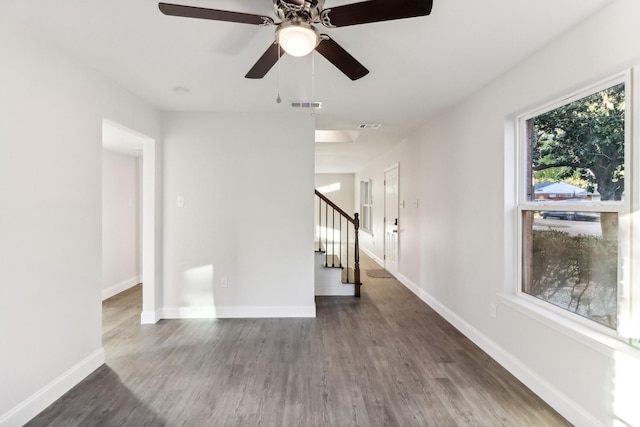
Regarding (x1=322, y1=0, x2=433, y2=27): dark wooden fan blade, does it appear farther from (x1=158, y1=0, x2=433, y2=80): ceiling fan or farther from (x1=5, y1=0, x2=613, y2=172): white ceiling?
(x1=5, y1=0, x2=613, y2=172): white ceiling

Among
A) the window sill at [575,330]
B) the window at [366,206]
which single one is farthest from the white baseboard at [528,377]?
the window at [366,206]

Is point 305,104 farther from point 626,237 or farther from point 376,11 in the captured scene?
point 626,237

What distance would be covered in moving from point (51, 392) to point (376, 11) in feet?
9.90

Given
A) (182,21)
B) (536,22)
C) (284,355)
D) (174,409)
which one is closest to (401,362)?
(284,355)

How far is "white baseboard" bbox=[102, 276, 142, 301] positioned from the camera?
15.0 feet

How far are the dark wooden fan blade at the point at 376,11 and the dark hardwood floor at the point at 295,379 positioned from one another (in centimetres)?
223

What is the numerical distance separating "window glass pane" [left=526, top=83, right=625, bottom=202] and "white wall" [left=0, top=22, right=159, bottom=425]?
11.5ft

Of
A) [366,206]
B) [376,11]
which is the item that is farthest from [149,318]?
[366,206]

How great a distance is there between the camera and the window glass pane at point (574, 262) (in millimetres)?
1859

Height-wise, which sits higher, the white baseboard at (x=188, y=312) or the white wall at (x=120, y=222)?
the white wall at (x=120, y=222)

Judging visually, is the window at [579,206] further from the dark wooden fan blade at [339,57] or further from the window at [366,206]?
the window at [366,206]

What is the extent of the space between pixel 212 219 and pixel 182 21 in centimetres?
226

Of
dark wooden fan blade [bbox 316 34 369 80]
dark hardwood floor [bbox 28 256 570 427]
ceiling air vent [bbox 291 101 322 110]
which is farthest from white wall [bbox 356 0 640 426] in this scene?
ceiling air vent [bbox 291 101 322 110]

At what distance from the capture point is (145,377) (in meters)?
2.46
